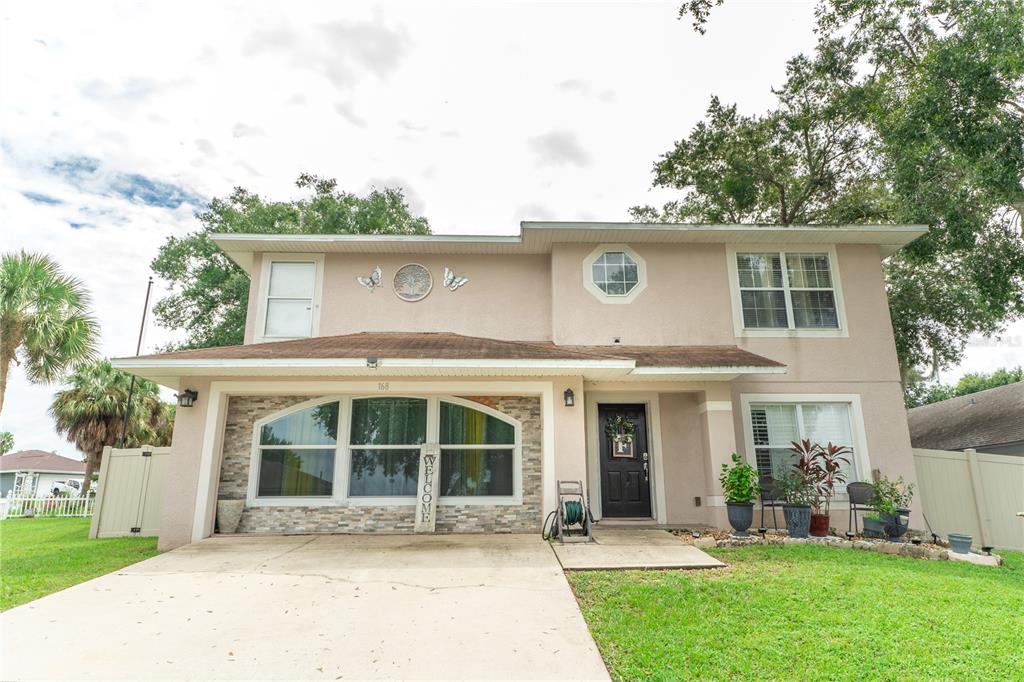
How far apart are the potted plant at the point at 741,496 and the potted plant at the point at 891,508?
6.60 ft

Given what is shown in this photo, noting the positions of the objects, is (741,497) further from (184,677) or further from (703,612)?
(184,677)

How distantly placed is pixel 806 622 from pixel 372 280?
898 centimetres

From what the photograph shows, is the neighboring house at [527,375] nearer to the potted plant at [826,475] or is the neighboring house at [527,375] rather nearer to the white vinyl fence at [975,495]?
the potted plant at [826,475]

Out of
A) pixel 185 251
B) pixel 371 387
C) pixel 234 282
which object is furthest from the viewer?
pixel 185 251

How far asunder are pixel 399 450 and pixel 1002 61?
40.9ft

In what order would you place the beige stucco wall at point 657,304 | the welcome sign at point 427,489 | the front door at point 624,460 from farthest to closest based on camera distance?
the beige stucco wall at point 657,304, the front door at point 624,460, the welcome sign at point 427,489

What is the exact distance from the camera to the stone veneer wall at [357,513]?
8.19 meters

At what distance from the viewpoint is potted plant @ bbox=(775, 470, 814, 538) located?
7867mm

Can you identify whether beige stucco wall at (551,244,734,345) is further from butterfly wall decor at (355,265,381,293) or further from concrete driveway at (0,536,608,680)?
concrete driveway at (0,536,608,680)

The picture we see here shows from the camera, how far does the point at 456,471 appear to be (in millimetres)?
8445

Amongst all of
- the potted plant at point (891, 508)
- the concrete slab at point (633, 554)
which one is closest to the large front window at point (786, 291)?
the potted plant at point (891, 508)

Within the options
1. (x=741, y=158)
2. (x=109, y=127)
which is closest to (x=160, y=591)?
(x=109, y=127)

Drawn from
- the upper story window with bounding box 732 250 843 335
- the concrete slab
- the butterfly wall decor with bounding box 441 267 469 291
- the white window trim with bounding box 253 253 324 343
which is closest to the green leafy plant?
the concrete slab

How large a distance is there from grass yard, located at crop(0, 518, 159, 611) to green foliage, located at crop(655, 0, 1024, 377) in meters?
9.64
